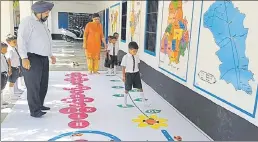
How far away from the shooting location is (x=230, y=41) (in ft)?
8.13

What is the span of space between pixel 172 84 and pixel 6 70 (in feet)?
7.93

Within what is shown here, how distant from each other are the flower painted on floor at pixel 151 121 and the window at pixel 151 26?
1752 millimetres

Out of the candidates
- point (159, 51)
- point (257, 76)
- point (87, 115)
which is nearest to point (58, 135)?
point (87, 115)

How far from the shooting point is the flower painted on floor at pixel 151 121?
3053 millimetres

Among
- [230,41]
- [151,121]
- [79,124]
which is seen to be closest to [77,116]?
[79,124]

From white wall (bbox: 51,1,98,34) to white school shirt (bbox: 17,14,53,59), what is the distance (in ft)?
52.5

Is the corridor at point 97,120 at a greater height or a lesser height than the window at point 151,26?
lesser

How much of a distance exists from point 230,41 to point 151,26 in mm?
2758

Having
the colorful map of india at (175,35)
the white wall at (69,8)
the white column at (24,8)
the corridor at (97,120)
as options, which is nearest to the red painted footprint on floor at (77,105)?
the corridor at (97,120)

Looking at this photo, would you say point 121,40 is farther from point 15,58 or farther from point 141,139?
point 141,139

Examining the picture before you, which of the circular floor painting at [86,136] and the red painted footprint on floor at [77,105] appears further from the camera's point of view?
the red painted footprint on floor at [77,105]

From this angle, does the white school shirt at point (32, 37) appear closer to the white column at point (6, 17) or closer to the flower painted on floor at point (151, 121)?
the flower painted on floor at point (151, 121)

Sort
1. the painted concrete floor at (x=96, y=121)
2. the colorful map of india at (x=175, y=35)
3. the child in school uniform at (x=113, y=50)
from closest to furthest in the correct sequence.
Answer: the painted concrete floor at (x=96, y=121)
the colorful map of india at (x=175, y=35)
the child in school uniform at (x=113, y=50)

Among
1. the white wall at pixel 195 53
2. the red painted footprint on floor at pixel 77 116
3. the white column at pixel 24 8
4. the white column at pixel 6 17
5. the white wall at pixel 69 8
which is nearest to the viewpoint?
the white wall at pixel 195 53
